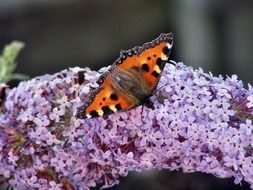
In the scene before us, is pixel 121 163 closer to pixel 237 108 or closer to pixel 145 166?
pixel 145 166

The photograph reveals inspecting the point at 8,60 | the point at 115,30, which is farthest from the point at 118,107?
the point at 115,30

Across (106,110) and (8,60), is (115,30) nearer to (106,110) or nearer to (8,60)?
(8,60)

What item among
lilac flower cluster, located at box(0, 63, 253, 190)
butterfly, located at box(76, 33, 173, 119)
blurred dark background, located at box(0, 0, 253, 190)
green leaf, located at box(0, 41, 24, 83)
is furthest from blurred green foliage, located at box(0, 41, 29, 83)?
blurred dark background, located at box(0, 0, 253, 190)

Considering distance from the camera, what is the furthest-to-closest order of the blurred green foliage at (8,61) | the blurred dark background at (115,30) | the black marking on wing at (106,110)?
1. the blurred dark background at (115,30)
2. the blurred green foliage at (8,61)
3. the black marking on wing at (106,110)

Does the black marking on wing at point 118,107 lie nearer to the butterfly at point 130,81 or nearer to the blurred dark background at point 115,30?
the butterfly at point 130,81

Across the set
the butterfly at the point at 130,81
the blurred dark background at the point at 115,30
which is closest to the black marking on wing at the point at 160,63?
the butterfly at the point at 130,81
